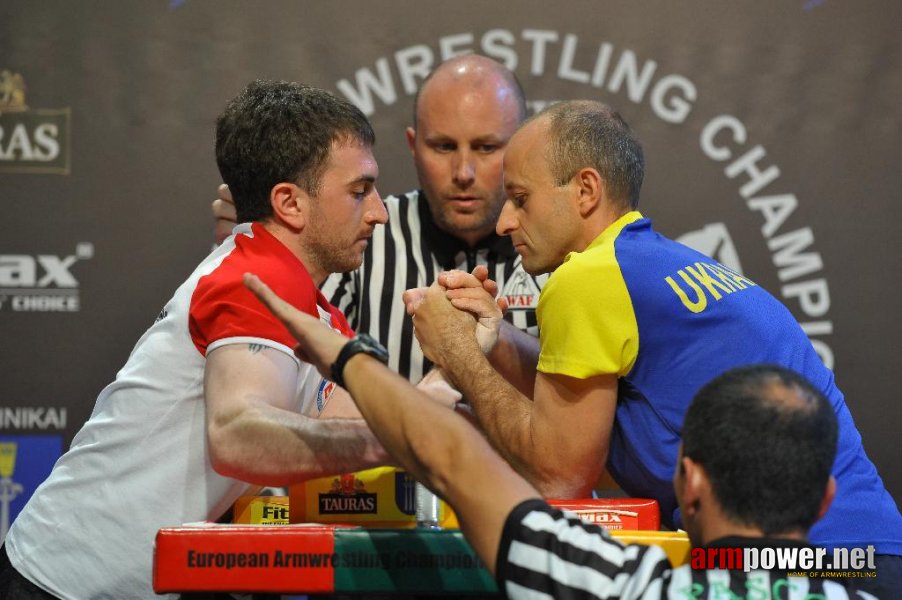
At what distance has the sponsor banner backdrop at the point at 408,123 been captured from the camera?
3.28 m

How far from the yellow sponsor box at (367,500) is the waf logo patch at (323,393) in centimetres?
38

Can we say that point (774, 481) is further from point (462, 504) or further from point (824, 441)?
point (462, 504)

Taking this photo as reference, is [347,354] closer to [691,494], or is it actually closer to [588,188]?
[691,494]

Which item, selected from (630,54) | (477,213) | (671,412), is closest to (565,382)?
(671,412)

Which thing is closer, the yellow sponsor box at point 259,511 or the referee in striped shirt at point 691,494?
the referee in striped shirt at point 691,494

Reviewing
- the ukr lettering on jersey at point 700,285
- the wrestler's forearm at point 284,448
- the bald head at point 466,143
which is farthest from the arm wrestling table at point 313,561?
the bald head at point 466,143

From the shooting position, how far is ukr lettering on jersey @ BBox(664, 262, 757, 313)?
1.91m

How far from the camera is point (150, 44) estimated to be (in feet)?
10.9

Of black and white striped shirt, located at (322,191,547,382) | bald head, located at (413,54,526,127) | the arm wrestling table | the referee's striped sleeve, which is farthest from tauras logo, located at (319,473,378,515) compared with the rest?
bald head, located at (413,54,526,127)

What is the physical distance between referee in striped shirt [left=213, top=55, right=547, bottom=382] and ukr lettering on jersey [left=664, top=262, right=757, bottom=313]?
3.39ft

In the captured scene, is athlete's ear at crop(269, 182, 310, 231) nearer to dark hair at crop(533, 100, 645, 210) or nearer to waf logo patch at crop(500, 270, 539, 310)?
dark hair at crop(533, 100, 645, 210)

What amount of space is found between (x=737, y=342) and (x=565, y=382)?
0.30m

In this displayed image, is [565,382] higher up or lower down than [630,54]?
lower down

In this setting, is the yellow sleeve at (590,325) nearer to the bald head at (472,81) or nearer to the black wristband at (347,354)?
the black wristband at (347,354)
